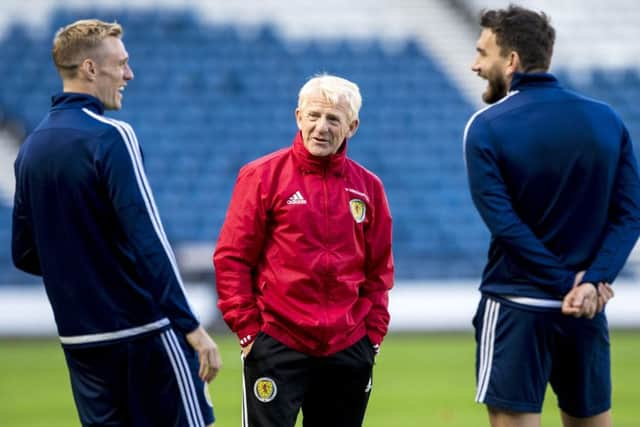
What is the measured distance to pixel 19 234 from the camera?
3992 mm

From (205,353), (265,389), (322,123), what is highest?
(322,123)

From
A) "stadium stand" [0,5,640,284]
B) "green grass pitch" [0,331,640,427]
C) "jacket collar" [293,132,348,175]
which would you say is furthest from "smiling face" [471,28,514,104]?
"stadium stand" [0,5,640,284]

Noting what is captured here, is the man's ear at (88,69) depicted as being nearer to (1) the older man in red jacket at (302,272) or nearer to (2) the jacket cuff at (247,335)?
(1) the older man in red jacket at (302,272)

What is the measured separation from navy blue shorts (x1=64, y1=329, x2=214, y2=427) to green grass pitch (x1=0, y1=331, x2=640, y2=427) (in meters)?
3.12

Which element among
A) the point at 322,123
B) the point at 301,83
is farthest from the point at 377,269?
the point at 301,83

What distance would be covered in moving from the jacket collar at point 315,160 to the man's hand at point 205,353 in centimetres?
71

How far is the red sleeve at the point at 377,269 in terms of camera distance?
411 cm

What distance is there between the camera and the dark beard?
163 inches

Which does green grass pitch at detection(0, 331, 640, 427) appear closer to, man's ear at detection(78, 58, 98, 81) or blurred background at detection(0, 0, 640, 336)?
blurred background at detection(0, 0, 640, 336)

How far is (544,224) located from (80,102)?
5.31 ft

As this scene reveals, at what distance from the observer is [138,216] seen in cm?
365

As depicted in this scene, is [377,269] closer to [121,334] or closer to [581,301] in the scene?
[581,301]

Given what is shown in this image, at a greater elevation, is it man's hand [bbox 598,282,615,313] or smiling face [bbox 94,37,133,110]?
smiling face [bbox 94,37,133,110]

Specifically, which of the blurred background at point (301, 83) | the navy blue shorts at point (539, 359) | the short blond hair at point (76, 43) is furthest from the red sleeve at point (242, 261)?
the blurred background at point (301, 83)
